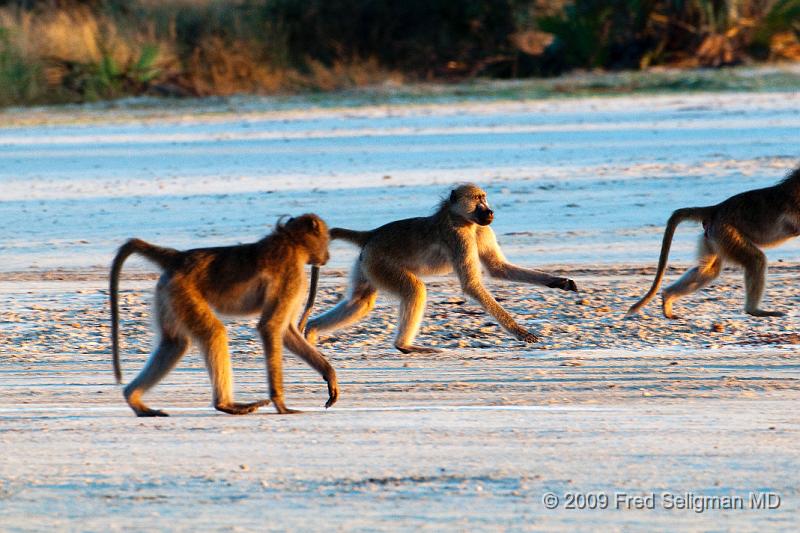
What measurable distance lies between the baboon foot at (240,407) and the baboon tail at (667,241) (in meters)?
3.92

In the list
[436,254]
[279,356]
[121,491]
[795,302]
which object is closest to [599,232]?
[795,302]

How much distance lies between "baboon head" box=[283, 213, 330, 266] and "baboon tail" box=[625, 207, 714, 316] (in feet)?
10.7

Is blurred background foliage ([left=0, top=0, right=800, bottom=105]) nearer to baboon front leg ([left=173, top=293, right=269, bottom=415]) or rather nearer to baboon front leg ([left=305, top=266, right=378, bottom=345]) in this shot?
baboon front leg ([left=305, top=266, right=378, bottom=345])

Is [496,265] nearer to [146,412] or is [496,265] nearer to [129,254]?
[129,254]

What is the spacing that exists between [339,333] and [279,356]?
2.99 meters

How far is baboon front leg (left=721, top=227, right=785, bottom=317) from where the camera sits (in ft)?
36.4

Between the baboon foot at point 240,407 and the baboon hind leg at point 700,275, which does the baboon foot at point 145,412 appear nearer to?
the baboon foot at point 240,407

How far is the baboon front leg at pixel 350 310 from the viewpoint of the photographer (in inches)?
406

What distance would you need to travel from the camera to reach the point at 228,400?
782 centimetres

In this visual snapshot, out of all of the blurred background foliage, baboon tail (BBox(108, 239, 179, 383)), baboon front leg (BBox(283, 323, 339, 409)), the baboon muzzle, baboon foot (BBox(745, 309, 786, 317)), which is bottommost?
the blurred background foliage

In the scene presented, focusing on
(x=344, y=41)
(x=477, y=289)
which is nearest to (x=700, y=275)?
(x=477, y=289)

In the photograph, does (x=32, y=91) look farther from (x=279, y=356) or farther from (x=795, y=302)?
(x=279, y=356)

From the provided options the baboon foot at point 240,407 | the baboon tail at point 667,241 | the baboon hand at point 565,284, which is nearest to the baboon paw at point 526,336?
the baboon hand at point 565,284

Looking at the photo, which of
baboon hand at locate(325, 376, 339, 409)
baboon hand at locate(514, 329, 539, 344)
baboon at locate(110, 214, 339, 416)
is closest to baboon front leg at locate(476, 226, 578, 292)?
baboon hand at locate(514, 329, 539, 344)
